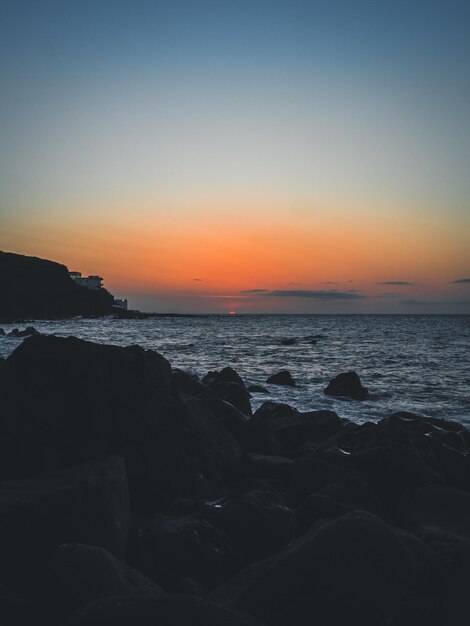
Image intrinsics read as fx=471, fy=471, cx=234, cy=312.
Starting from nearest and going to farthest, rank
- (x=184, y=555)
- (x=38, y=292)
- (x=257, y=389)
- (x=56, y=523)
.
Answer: (x=56, y=523)
(x=184, y=555)
(x=257, y=389)
(x=38, y=292)

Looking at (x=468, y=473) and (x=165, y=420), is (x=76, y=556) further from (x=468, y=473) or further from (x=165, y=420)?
(x=468, y=473)

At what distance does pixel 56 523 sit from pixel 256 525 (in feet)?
6.56

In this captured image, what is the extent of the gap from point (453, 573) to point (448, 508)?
10.3 ft

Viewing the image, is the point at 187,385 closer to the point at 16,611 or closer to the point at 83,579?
the point at 83,579

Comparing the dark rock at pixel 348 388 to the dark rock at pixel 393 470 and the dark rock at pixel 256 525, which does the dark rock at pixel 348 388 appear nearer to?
the dark rock at pixel 393 470

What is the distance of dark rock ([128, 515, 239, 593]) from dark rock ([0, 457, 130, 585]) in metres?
0.23

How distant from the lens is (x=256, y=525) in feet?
16.3

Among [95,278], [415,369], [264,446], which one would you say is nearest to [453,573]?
[264,446]

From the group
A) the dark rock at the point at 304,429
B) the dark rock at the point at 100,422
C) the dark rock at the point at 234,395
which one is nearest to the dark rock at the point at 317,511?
the dark rock at the point at 100,422

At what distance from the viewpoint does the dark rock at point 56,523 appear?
4324 millimetres

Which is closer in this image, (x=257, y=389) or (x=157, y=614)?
(x=157, y=614)

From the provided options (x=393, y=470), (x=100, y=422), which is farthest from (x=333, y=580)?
(x=100, y=422)

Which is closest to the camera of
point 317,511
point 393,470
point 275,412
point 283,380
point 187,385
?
point 317,511

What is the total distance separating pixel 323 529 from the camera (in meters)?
4.16
